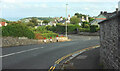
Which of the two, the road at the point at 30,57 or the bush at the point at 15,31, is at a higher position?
the bush at the point at 15,31

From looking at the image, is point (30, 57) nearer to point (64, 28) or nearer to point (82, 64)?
point (82, 64)

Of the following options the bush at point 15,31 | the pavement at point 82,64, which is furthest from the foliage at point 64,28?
the pavement at point 82,64

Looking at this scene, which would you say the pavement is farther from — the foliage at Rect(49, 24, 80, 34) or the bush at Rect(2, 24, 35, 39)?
the foliage at Rect(49, 24, 80, 34)

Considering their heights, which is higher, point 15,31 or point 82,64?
point 15,31

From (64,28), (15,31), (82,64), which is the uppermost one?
(64,28)

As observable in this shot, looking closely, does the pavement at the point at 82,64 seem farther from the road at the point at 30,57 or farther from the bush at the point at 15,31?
the bush at the point at 15,31

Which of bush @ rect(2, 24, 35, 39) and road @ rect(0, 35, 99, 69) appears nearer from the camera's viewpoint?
road @ rect(0, 35, 99, 69)

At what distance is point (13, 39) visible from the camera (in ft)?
79.6

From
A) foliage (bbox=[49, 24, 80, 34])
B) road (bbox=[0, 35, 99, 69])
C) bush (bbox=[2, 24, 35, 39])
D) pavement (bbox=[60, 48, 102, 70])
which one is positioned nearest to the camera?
pavement (bbox=[60, 48, 102, 70])

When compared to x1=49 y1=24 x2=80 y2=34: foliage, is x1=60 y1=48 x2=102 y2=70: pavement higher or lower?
lower

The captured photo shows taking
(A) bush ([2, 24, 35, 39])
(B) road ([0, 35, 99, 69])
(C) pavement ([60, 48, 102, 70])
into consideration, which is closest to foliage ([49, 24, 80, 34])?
(A) bush ([2, 24, 35, 39])

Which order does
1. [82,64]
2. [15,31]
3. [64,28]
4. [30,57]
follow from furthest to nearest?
1. [64,28]
2. [15,31]
3. [30,57]
4. [82,64]

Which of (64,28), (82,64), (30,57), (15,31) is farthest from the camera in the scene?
(64,28)

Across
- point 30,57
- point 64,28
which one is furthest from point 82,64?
point 64,28
